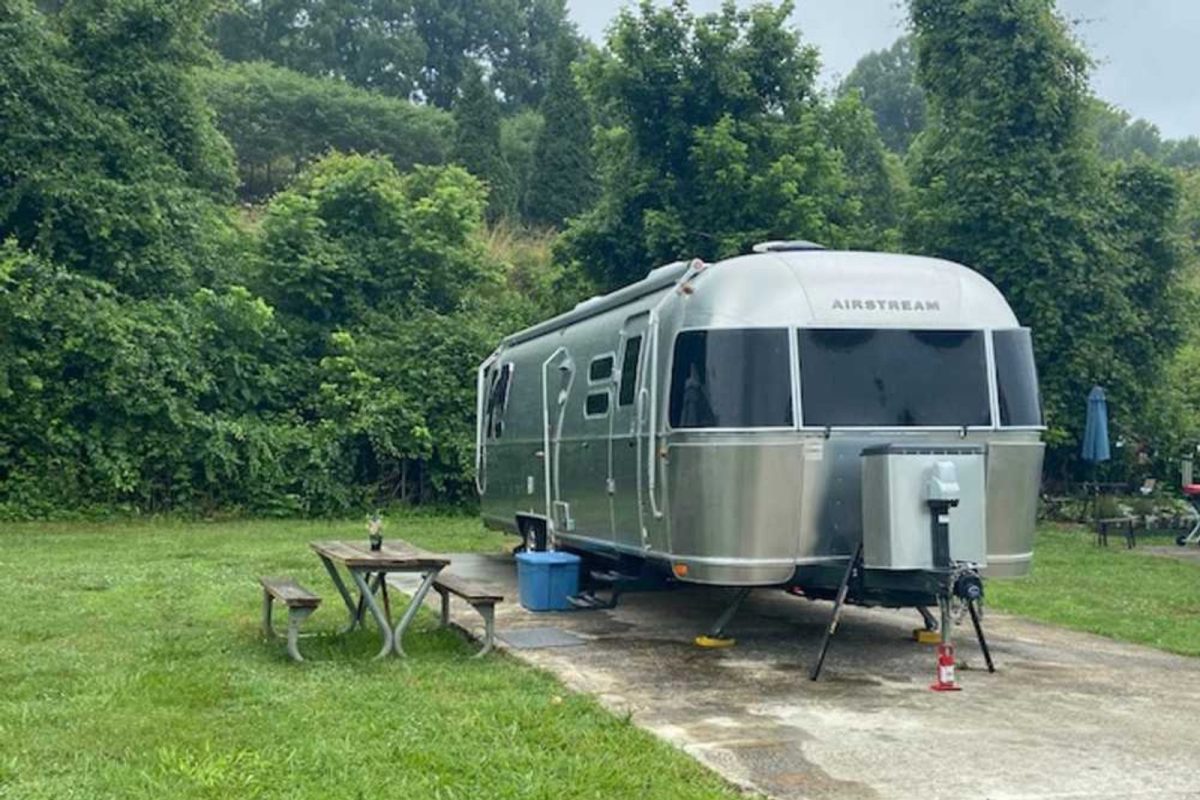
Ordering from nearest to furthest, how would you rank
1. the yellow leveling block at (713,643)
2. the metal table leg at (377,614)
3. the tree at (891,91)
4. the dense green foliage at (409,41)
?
the metal table leg at (377,614) → the yellow leveling block at (713,643) → the dense green foliage at (409,41) → the tree at (891,91)

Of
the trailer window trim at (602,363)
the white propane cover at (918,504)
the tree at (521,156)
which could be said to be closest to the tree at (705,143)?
the trailer window trim at (602,363)

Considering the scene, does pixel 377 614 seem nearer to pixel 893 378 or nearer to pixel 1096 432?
pixel 893 378

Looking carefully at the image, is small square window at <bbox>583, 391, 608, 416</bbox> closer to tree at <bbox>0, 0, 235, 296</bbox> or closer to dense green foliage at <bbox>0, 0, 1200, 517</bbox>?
dense green foliage at <bbox>0, 0, 1200, 517</bbox>

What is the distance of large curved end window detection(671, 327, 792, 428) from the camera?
752 cm

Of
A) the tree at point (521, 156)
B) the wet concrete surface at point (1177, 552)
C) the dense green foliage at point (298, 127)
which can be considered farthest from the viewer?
the dense green foliage at point (298, 127)

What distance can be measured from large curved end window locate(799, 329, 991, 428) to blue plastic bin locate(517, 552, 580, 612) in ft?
10.5

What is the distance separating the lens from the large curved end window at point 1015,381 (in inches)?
314

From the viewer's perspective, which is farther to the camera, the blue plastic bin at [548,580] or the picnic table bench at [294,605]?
the blue plastic bin at [548,580]

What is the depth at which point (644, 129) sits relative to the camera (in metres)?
21.0

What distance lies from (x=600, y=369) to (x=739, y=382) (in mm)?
2456

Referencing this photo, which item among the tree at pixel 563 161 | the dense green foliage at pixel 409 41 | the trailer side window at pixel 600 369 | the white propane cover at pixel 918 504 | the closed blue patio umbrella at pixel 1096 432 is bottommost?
the white propane cover at pixel 918 504

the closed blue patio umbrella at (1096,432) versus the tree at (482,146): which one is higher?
the tree at (482,146)

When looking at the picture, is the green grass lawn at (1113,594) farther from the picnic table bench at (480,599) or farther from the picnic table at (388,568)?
the picnic table at (388,568)

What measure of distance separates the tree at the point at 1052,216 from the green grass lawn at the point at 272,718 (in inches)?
554
